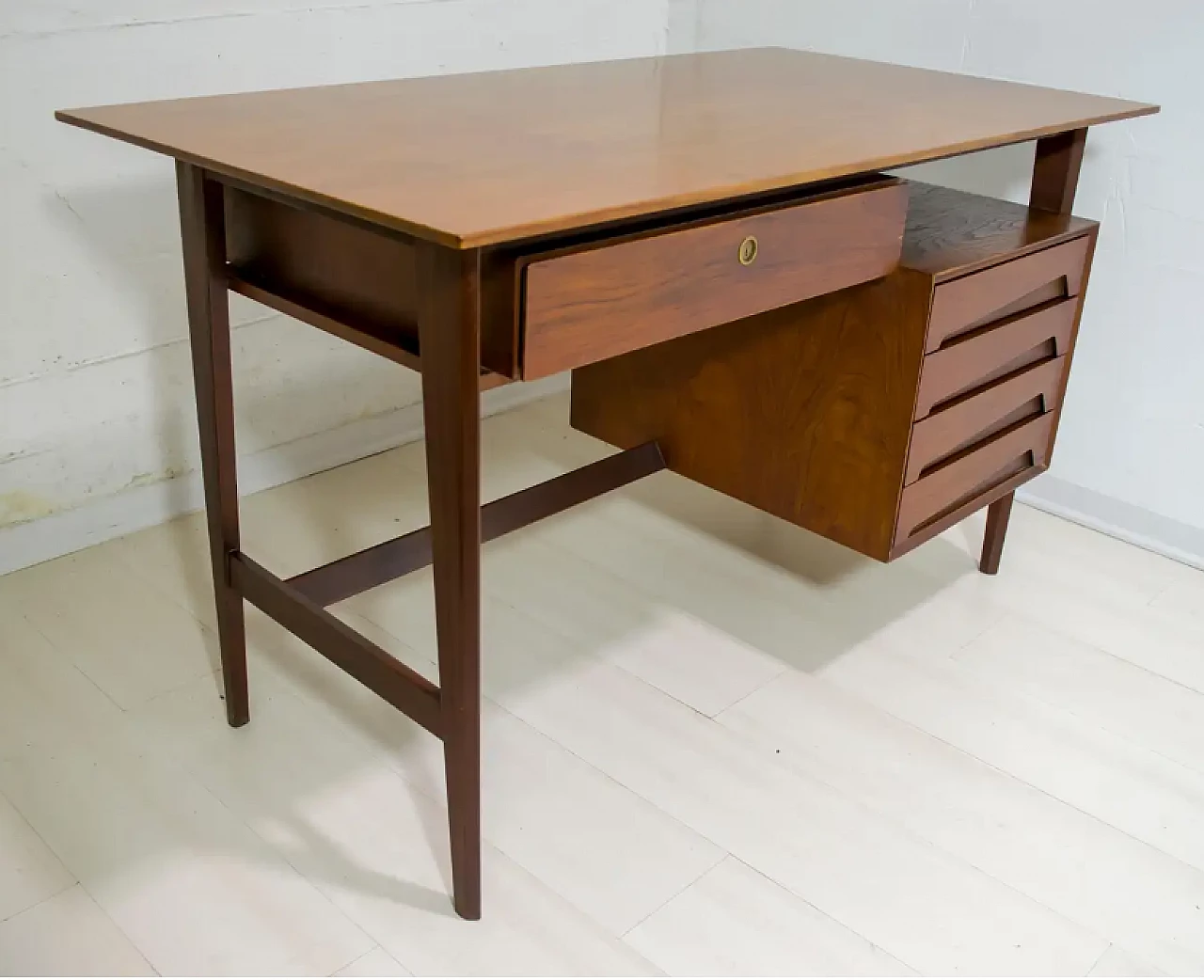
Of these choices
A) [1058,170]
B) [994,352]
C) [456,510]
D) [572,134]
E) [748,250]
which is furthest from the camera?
[1058,170]

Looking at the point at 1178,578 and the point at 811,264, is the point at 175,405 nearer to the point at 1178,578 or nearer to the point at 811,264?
the point at 811,264

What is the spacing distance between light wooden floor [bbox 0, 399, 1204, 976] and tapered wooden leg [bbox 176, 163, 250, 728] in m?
0.12

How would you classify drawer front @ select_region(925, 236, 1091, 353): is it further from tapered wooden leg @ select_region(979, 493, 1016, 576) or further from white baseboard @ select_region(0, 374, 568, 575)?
white baseboard @ select_region(0, 374, 568, 575)

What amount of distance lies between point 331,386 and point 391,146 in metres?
1.17

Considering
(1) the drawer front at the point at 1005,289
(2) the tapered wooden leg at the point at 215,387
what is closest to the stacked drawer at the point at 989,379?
(1) the drawer front at the point at 1005,289

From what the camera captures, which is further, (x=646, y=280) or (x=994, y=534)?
(x=994, y=534)

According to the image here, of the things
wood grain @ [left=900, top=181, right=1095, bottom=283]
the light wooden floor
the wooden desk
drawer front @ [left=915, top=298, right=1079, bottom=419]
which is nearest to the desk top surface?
the wooden desk

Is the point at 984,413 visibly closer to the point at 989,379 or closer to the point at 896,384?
the point at 989,379

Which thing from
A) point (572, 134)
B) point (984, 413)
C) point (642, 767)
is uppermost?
point (572, 134)

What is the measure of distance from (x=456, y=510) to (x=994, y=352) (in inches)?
34.4

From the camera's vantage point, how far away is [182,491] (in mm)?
2178

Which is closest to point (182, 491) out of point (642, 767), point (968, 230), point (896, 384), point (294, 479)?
point (294, 479)

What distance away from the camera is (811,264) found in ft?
4.40

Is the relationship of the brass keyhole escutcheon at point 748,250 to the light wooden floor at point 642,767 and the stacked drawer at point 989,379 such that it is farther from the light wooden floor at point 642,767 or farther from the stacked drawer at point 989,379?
the light wooden floor at point 642,767
